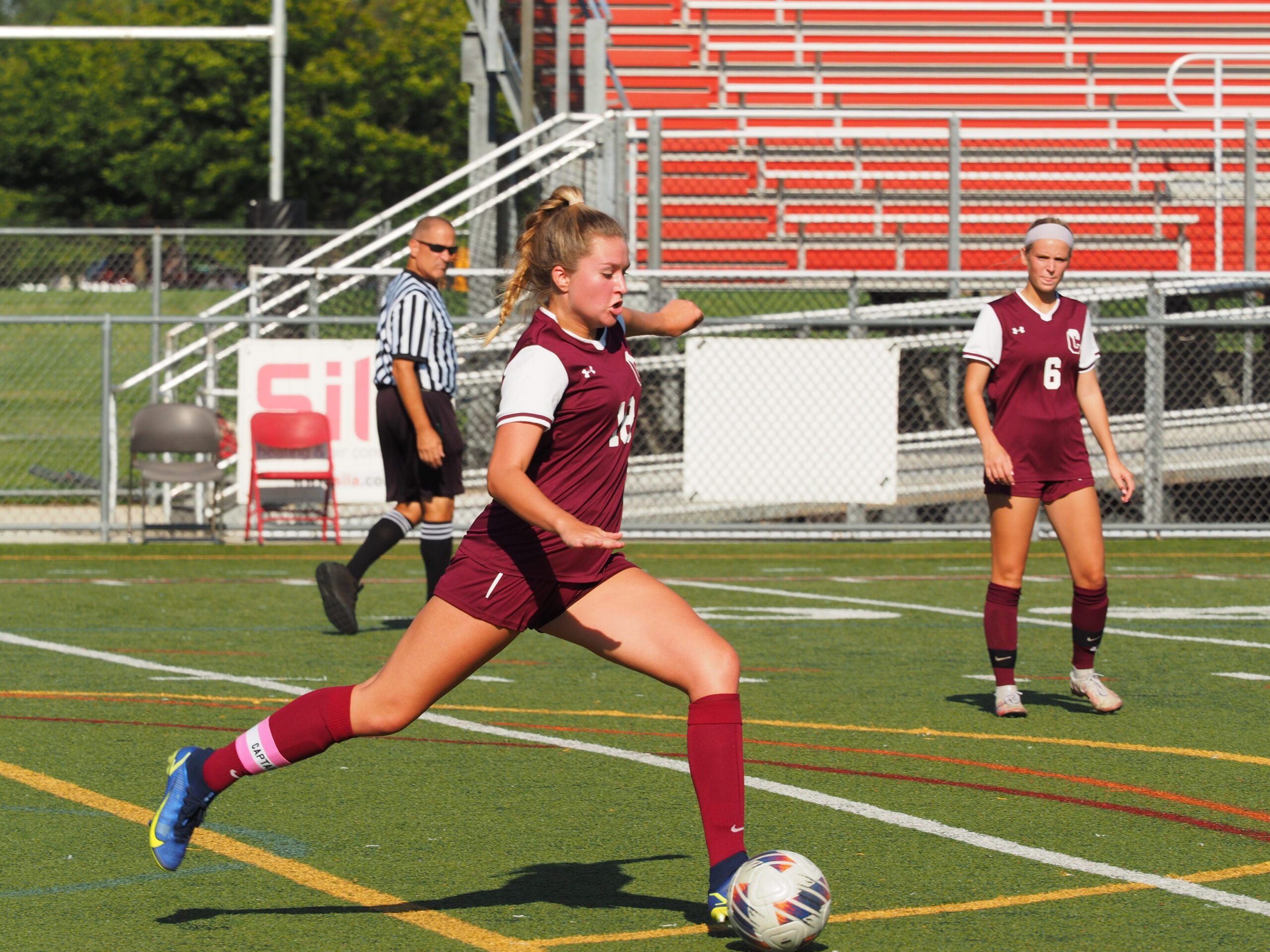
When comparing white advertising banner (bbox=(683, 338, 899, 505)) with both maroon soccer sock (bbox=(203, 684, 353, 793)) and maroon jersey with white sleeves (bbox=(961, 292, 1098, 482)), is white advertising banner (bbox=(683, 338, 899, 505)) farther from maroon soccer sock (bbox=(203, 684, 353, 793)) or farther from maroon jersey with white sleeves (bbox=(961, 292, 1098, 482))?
maroon soccer sock (bbox=(203, 684, 353, 793))

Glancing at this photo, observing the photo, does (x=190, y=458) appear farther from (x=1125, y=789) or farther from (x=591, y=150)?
(x=1125, y=789)

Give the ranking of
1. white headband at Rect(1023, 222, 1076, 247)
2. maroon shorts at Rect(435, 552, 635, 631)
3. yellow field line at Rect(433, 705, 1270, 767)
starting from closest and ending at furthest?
1. maroon shorts at Rect(435, 552, 635, 631)
2. yellow field line at Rect(433, 705, 1270, 767)
3. white headband at Rect(1023, 222, 1076, 247)

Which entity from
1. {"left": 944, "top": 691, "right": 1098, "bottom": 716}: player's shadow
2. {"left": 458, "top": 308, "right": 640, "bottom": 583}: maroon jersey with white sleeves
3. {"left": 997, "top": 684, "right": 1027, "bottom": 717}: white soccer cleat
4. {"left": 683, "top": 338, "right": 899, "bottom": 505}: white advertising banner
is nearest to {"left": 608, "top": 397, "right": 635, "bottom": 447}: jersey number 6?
{"left": 458, "top": 308, "right": 640, "bottom": 583}: maroon jersey with white sleeves

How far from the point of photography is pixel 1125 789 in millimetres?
6383

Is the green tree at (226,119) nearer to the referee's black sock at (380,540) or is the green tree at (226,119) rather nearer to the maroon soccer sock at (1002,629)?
the referee's black sock at (380,540)

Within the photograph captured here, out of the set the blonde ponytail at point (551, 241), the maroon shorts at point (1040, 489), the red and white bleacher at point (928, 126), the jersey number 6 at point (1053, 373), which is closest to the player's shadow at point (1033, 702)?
the maroon shorts at point (1040, 489)

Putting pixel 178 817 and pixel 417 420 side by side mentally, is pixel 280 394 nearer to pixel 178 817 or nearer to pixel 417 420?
pixel 417 420

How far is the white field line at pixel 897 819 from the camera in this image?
501cm

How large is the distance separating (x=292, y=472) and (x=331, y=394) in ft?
2.70

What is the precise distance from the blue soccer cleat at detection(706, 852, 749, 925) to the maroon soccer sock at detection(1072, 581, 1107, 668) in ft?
12.4

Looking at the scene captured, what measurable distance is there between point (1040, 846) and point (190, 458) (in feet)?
44.2

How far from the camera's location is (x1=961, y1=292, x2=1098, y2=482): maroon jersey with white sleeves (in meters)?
7.79

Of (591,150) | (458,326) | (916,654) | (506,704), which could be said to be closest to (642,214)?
(591,150)

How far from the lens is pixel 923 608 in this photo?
11.9 m
